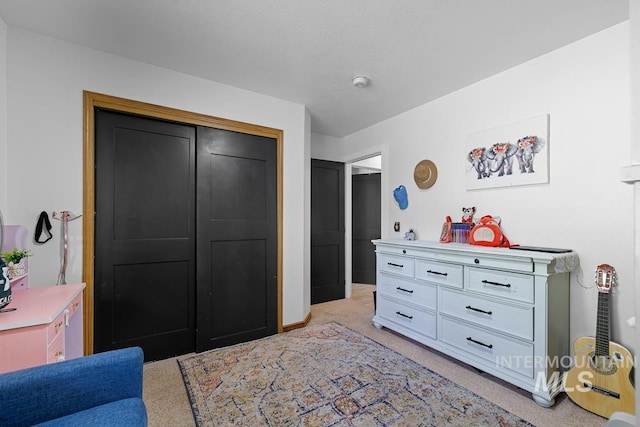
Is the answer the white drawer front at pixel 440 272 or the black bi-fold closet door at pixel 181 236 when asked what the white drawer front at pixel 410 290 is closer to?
the white drawer front at pixel 440 272

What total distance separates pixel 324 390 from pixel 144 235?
191 cm

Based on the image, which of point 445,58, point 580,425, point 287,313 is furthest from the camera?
point 287,313

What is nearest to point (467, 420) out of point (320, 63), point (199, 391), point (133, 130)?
point (199, 391)

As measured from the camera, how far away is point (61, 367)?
1.16 meters

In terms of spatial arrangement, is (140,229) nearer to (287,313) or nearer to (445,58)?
(287,313)

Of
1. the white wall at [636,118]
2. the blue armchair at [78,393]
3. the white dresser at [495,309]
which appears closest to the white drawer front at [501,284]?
the white dresser at [495,309]

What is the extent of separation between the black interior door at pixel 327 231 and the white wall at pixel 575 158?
1848mm

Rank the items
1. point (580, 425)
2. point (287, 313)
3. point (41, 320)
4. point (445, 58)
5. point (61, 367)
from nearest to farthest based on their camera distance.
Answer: point (61, 367), point (41, 320), point (580, 425), point (445, 58), point (287, 313)

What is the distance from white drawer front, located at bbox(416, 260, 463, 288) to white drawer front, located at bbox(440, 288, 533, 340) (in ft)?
0.28

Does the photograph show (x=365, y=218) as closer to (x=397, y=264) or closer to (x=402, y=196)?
(x=402, y=196)

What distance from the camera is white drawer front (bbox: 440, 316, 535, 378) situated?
189 centimetres

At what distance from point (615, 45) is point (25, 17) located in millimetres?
3899

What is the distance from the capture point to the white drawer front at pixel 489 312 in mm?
1906

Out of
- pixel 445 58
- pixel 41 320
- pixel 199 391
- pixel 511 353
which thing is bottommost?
pixel 199 391
